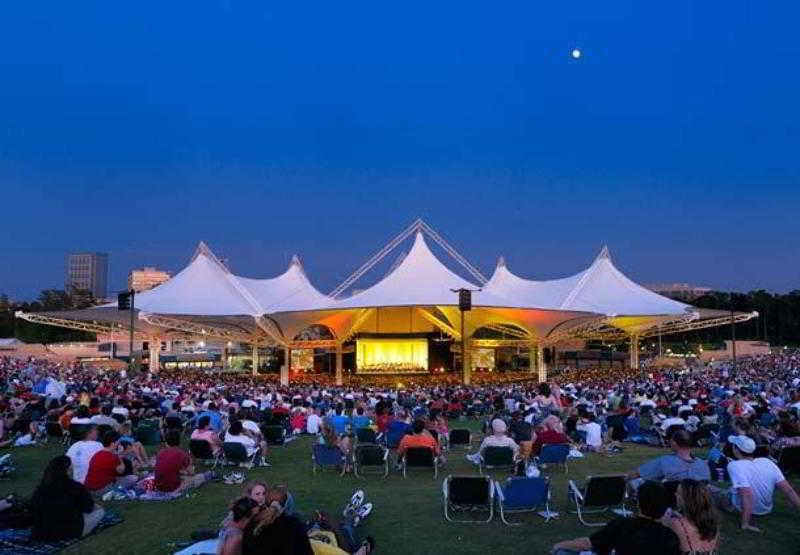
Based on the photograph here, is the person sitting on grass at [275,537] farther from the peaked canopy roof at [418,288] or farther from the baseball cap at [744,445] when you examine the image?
the peaked canopy roof at [418,288]

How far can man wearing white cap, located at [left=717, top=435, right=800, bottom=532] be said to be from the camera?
685cm

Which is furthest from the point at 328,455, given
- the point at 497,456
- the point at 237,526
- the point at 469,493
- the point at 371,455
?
the point at 237,526

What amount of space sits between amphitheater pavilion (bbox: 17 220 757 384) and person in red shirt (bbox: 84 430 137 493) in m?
26.6

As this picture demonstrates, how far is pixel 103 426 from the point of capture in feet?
32.5

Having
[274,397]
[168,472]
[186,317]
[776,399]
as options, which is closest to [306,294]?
[186,317]

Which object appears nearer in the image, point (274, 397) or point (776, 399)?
point (776, 399)

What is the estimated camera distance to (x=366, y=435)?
12.1 m

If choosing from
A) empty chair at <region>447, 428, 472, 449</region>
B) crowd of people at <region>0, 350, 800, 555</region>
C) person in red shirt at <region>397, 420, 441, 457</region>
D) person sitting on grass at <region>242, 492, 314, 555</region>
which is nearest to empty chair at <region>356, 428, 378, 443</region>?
crowd of people at <region>0, 350, 800, 555</region>

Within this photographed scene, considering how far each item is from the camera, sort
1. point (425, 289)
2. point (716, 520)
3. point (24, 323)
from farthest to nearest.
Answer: point (24, 323) < point (425, 289) < point (716, 520)

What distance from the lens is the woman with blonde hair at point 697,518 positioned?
476 cm

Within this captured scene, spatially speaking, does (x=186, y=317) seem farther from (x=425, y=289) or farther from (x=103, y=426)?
(x=103, y=426)

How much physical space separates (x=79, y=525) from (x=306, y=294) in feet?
144

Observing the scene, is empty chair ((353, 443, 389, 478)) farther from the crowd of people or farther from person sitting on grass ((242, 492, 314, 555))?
person sitting on grass ((242, 492, 314, 555))

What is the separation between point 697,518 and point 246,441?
24.5ft
